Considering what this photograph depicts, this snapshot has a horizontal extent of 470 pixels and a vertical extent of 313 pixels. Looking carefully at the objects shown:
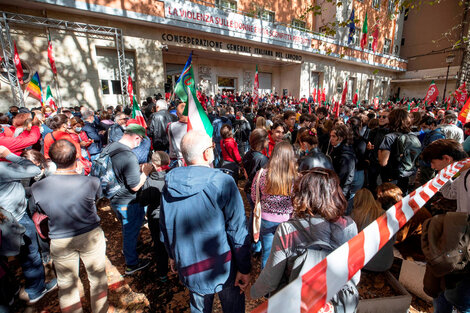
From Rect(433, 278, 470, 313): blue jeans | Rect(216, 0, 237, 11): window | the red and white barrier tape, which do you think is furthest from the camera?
Rect(216, 0, 237, 11): window

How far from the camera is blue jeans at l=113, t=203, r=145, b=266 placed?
2.77m

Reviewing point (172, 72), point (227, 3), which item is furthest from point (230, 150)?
point (227, 3)

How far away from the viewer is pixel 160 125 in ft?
16.6

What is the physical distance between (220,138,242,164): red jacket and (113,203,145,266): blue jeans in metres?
1.86

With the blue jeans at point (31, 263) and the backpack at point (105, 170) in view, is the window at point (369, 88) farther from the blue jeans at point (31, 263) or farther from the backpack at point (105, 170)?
the blue jeans at point (31, 263)

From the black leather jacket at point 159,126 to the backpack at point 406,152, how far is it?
4.45 metres

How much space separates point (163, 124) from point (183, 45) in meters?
9.74

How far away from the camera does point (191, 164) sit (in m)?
1.65

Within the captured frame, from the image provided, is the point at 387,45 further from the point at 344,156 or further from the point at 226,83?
the point at 344,156

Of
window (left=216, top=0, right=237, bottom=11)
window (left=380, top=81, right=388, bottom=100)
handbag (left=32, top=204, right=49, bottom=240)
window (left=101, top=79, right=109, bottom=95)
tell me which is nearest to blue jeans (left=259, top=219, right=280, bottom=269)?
handbag (left=32, top=204, right=49, bottom=240)

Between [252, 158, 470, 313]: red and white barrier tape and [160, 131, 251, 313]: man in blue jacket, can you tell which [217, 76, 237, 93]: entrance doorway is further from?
[252, 158, 470, 313]: red and white barrier tape

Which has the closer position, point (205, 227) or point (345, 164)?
point (205, 227)

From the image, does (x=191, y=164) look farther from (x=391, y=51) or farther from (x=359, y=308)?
(x=391, y=51)

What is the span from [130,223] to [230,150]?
2.07 meters
